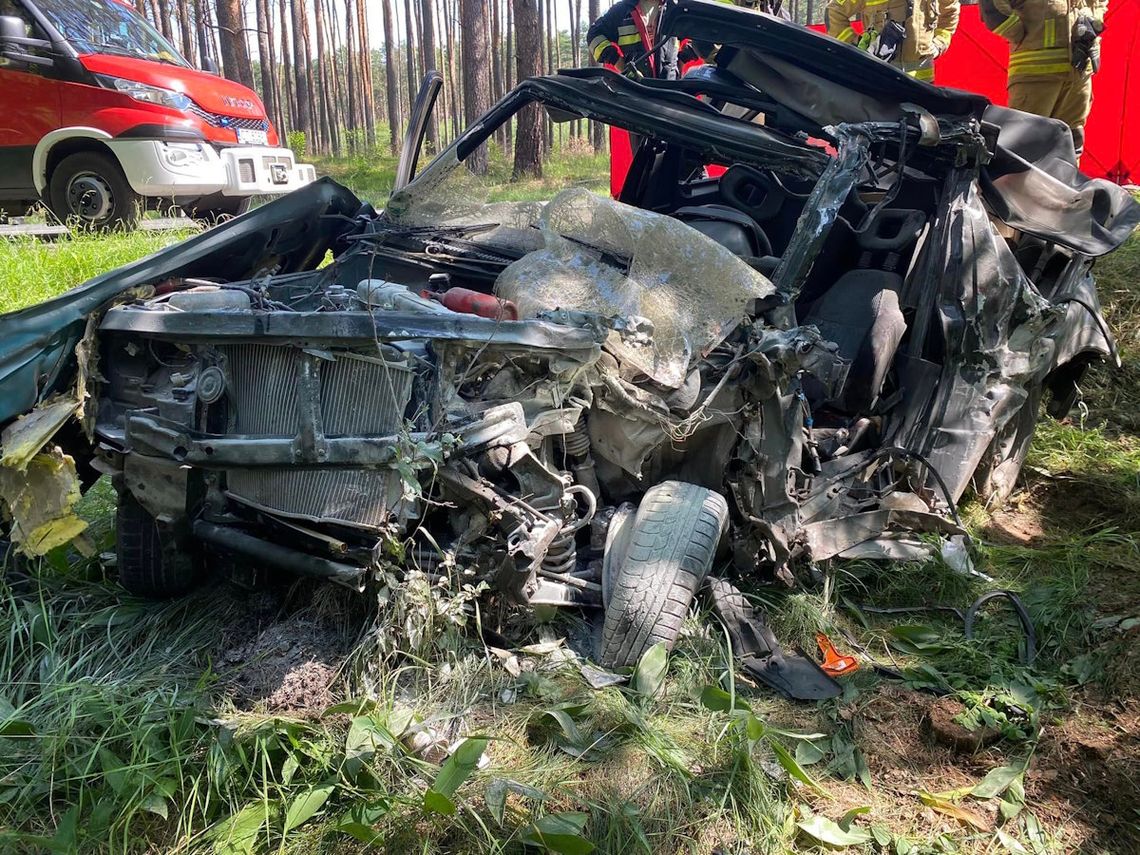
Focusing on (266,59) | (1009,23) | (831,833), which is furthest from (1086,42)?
(266,59)

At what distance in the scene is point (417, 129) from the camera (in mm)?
3939

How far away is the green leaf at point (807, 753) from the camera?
2.33 metres

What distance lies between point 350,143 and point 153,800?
77.7 ft

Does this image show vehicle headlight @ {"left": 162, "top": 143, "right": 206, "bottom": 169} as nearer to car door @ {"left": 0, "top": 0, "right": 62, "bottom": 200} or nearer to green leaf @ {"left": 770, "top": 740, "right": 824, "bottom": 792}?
car door @ {"left": 0, "top": 0, "right": 62, "bottom": 200}

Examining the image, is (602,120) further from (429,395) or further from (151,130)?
(151,130)

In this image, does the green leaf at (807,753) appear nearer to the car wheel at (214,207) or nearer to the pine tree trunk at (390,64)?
the car wheel at (214,207)

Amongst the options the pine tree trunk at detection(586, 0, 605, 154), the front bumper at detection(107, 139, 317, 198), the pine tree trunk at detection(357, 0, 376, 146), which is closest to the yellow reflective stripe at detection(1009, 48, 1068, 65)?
the front bumper at detection(107, 139, 317, 198)

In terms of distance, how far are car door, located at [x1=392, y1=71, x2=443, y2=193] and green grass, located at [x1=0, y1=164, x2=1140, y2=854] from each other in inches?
79.0

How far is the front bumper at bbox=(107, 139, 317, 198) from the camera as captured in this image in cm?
732

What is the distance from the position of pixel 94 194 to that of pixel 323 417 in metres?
6.54

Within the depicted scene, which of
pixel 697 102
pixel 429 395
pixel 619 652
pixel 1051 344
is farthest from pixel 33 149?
pixel 1051 344

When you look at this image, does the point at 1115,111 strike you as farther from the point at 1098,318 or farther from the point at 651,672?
the point at 651,672

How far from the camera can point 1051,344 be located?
3658 millimetres

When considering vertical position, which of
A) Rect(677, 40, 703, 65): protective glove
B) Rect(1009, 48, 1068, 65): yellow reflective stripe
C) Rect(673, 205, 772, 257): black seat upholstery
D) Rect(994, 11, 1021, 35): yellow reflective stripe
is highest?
Rect(994, 11, 1021, 35): yellow reflective stripe
